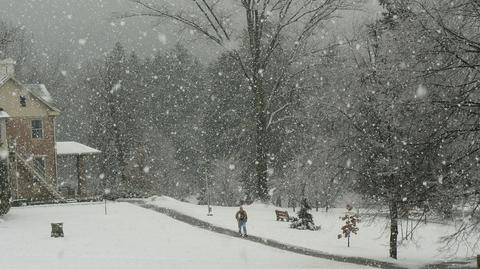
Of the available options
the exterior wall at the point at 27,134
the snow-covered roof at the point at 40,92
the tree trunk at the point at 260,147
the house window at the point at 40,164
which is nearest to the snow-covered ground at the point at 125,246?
the exterior wall at the point at 27,134

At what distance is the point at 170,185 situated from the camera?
66.1 metres

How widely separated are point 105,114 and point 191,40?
77.5 ft

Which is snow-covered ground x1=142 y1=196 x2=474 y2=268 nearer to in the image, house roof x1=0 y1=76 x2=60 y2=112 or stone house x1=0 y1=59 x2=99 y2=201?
stone house x1=0 y1=59 x2=99 y2=201

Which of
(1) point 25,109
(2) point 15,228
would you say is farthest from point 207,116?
(2) point 15,228

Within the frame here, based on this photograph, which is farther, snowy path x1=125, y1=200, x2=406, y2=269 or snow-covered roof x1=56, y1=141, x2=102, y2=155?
snow-covered roof x1=56, y1=141, x2=102, y2=155

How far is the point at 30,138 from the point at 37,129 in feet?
2.50

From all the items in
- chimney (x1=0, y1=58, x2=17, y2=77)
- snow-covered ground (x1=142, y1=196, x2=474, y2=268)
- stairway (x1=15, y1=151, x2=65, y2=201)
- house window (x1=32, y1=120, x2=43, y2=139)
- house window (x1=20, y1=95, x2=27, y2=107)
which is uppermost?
chimney (x1=0, y1=58, x2=17, y2=77)

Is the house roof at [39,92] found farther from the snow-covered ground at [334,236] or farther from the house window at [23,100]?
the snow-covered ground at [334,236]

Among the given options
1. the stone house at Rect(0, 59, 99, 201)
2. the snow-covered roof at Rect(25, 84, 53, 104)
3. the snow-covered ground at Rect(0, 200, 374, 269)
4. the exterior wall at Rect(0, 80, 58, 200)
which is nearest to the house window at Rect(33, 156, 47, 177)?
the stone house at Rect(0, 59, 99, 201)

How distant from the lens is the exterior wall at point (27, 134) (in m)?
35.0

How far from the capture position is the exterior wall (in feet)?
115

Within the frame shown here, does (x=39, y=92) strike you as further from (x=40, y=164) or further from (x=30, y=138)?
(x=40, y=164)

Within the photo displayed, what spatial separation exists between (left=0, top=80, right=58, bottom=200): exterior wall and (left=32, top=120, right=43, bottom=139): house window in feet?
0.66

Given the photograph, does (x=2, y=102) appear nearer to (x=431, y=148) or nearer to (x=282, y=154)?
(x=282, y=154)
